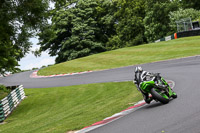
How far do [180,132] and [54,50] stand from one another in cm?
5605

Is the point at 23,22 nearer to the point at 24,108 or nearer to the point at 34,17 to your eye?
the point at 34,17

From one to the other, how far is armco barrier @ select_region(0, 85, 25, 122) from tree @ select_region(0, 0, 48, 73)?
6.76 feet

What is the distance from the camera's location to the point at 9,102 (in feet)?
54.9

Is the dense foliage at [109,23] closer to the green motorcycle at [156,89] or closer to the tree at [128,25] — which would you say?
the tree at [128,25]

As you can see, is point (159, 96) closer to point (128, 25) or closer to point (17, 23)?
point (17, 23)

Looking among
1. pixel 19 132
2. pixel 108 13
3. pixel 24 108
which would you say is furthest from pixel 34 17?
pixel 108 13

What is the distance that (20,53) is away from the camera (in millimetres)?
18453

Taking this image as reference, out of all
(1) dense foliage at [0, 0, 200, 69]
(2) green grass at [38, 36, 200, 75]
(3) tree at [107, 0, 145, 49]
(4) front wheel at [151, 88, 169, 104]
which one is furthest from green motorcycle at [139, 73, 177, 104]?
(3) tree at [107, 0, 145, 49]

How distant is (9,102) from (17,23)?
14.9ft

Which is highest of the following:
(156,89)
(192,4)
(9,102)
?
(192,4)

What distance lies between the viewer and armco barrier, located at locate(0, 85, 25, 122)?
14930 millimetres

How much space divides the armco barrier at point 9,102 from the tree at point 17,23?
2.06 meters

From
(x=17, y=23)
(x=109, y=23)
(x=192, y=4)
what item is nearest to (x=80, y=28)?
(x=109, y=23)

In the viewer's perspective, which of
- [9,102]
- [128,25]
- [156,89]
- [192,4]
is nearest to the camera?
[156,89]
